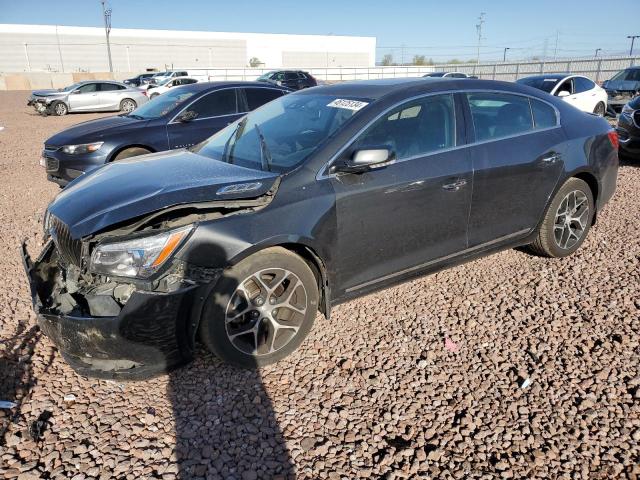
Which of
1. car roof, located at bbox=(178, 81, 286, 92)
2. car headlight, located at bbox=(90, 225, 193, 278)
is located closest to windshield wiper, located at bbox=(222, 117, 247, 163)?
car headlight, located at bbox=(90, 225, 193, 278)

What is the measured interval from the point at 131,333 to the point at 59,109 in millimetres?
22865

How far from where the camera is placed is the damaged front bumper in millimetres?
2695

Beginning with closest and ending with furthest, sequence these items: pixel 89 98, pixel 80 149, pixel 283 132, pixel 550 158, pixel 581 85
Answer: pixel 283 132
pixel 550 158
pixel 80 149
pixel 581 85
pixel 89 98

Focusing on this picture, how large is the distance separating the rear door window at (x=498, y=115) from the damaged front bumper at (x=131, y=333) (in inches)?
101

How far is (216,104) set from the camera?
7.91m

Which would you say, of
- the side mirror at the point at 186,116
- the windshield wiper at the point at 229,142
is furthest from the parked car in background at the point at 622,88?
the windshield wiper at the point at 229,142

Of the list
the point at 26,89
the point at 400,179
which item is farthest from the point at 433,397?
the point at 26,89

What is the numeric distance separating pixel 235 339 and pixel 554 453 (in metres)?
1.82

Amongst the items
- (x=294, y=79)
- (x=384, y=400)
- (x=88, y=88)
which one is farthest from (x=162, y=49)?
(x=384, y=400)

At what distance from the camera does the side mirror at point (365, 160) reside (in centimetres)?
318

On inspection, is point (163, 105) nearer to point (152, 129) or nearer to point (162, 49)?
point (152, 129)

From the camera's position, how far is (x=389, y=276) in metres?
3.61

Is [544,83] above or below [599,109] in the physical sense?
above

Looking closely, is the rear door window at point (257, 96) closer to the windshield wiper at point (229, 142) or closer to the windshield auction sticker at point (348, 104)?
the windshield wiper at point (229, 142)
